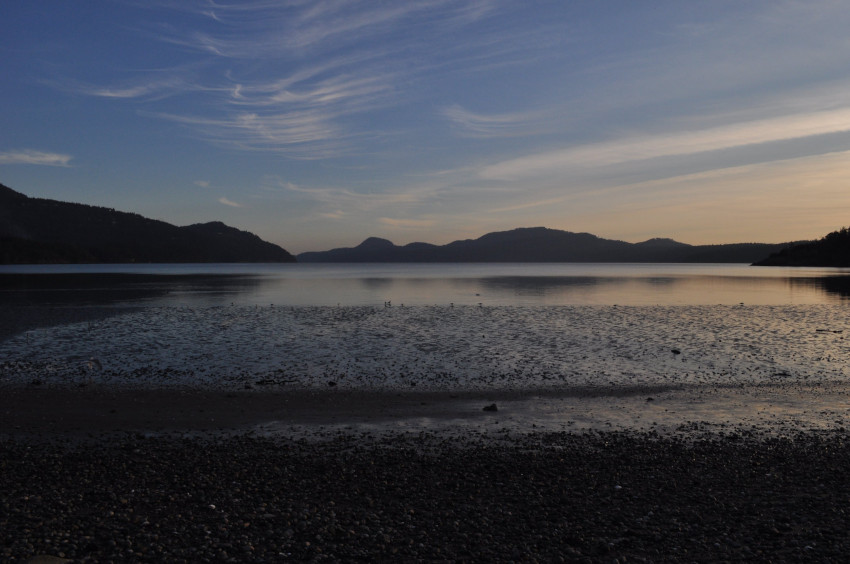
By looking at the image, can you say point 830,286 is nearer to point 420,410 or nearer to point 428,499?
point 420,410

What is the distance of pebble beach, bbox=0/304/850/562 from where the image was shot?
316 inches

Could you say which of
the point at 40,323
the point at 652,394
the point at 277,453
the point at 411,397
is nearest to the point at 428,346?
the point at 411,397

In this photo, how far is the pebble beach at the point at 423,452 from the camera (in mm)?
8023

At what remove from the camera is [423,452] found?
12.3 metres

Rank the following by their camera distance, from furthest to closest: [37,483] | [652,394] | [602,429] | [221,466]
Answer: [652,394] → [602,429] → [221,466] → [37,483]

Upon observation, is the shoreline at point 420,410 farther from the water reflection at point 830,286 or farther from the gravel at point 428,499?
the water reflection at point 830,286

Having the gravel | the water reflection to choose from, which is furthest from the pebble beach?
the water reflection

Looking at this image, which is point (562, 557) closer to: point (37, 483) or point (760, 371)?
point (37, 483)

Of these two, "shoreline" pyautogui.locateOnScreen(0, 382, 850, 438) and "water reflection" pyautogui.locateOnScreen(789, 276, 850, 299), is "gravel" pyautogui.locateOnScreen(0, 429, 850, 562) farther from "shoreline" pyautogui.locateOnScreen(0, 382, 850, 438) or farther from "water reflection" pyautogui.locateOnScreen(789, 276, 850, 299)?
"water reflection" pyautogui.locateOnScreen(789, 276, 850, 299)

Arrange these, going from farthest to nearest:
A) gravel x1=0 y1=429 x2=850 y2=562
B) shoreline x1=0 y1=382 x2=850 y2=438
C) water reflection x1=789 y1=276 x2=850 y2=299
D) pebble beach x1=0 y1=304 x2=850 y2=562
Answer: water reflection x1=789 y1=276 x2=850 y2=299 < shoreline x1=0 y1=382 x2=850 y2=438 < pebble beach x1=0 y1=304 x2=850 y2=562 < gravel x1=0 y1=429 x2=850 y2=562

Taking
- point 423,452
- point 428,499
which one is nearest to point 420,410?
point 423,452

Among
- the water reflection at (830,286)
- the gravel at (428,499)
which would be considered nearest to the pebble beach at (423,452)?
the gravel at (428,499)

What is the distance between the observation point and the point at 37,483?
10039 millimetres

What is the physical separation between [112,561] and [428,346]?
21919 mm
